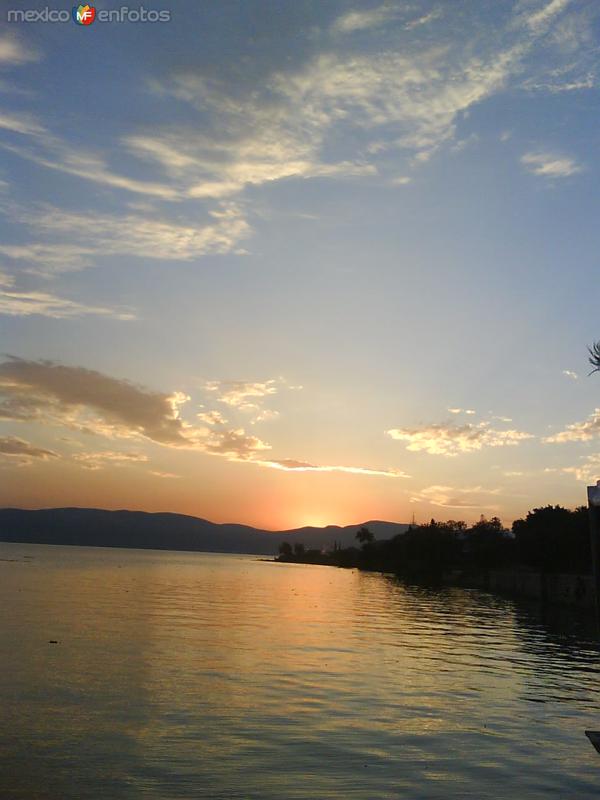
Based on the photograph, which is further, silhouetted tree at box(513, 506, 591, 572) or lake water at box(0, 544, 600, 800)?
silhouetted tree at box(513, 506, 591, 572)

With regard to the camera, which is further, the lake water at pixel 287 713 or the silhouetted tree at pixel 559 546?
the silhouetted tree at pixel 559 546

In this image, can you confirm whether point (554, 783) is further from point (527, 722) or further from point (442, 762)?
point (527, 722)

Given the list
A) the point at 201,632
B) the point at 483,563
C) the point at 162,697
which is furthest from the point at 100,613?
the point at 483,563

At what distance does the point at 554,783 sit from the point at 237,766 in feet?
25.1

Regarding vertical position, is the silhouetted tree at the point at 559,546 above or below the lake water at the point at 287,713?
above

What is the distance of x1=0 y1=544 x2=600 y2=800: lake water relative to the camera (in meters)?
17.0

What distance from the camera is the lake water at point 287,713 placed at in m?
17.0

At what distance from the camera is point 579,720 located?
2431 cm

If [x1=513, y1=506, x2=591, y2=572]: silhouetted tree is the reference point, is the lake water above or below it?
below

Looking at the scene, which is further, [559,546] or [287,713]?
[559,546]

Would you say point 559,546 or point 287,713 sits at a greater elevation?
point 559,546

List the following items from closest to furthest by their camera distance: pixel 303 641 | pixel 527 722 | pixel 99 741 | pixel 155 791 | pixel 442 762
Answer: pixel 155 791 → pixel 442 762 → pixel 99 741 → pixel 527 722 → pixel 303 641

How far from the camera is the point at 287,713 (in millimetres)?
23953

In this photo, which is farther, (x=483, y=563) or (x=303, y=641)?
(x=483, y=563)
